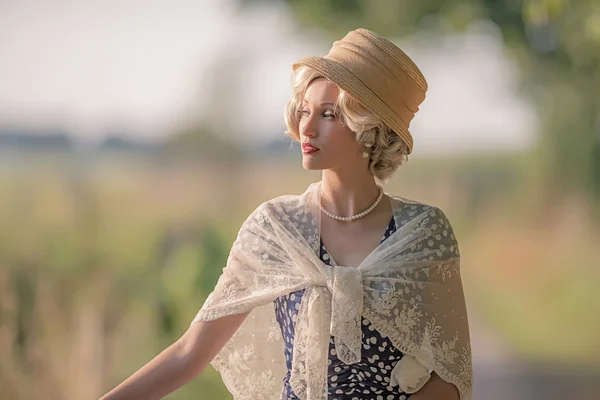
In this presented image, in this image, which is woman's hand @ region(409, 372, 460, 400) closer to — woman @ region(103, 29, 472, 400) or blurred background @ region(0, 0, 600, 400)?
woman @ region(103, 29, 472, 400)

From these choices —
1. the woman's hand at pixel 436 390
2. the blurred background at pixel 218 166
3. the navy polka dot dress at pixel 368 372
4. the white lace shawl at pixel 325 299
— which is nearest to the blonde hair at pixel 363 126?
the white lace shawl at pixel 325 299

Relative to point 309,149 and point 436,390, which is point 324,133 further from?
point 436,390

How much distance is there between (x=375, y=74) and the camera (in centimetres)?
188

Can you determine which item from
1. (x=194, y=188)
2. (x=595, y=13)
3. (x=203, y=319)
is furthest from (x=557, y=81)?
(x=203, y=319)

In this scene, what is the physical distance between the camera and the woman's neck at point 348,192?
1.97m

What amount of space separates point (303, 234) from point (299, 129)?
236 mm

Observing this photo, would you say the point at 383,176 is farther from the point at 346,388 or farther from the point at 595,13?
the point at 595,13

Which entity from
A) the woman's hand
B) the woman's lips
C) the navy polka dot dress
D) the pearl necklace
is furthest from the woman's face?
the woman's hand

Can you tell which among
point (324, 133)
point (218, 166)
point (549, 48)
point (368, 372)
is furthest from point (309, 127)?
point (549, 48)

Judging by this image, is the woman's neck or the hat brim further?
the woman's neck

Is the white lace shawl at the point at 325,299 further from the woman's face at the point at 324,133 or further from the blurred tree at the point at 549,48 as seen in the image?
the blurred tree at the point at 549,48

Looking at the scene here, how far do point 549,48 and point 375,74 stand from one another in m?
1.62

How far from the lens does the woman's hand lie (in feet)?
6.14

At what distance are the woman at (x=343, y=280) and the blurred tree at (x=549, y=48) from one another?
1302 millimetres
